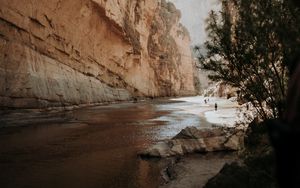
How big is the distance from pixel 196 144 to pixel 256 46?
8.23 metres

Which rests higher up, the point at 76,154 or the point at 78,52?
the point at 78,52

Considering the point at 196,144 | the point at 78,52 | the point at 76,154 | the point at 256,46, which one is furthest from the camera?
the point at 78,52

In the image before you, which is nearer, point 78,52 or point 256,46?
point 256,46

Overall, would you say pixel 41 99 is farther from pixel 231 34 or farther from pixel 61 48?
pixel 231 34

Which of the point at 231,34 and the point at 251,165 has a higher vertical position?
the point at 231,34

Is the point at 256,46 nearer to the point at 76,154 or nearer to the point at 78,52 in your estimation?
the point at 76,154

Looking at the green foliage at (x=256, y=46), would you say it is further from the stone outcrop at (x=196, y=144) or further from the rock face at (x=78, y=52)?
the rock face at (x=78, y=52)

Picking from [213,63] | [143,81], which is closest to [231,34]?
[213,63]

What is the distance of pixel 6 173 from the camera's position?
47.1 ft

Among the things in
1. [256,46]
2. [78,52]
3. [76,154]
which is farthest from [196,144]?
[78,52]

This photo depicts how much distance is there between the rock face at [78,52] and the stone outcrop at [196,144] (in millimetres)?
18378

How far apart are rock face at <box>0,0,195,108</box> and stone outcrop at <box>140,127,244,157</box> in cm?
1838

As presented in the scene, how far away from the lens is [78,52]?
2008 inches

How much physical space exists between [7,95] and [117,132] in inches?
457
